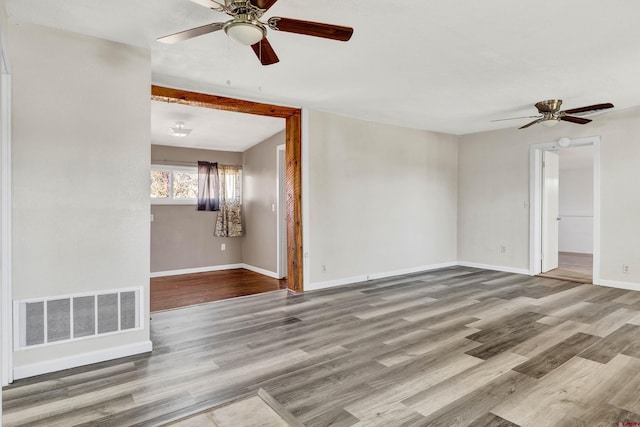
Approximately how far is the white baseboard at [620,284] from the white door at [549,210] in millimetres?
921

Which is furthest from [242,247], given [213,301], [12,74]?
[12,74]

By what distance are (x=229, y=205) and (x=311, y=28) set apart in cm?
515

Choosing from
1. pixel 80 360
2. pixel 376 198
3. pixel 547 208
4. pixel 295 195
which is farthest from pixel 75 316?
pixel 547 208

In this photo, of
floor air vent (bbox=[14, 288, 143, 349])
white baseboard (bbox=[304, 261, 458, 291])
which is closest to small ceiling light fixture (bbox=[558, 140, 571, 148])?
white baseboard (bbox=[304, 261, 458, 291])

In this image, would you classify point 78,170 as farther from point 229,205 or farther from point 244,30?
point 229,205

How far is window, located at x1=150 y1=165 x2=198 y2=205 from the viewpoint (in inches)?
248

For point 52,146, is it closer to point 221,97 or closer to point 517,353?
point 221,97

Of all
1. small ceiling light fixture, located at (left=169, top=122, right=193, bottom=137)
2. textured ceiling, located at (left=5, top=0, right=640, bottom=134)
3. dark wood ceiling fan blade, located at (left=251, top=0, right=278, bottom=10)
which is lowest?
dark wood ceiling fan blade, located at (left=251, top=0, right=278, bottom=10)

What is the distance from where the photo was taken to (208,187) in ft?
21.9

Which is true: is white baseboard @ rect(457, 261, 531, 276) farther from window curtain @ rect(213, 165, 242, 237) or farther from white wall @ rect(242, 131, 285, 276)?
window curtain @ rect(213, 165, 242, 237)

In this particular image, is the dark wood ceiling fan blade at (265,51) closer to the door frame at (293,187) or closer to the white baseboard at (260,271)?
the door frame at (293,187)

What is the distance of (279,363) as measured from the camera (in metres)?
2.69

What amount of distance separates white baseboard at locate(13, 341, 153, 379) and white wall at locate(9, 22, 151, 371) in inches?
0.6

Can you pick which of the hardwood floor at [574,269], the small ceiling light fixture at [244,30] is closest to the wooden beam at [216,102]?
the small ceiling light fixture at [244,30]
